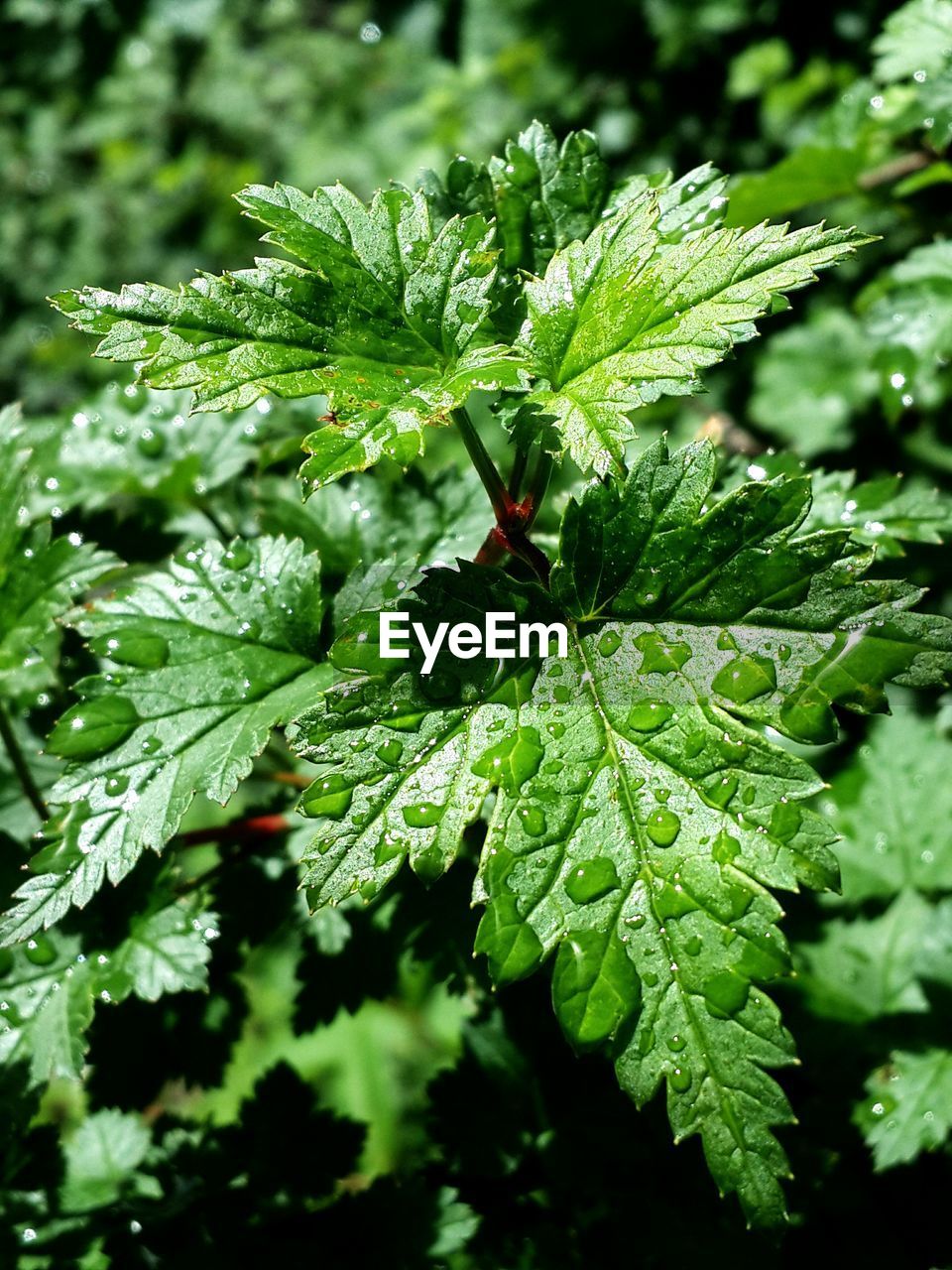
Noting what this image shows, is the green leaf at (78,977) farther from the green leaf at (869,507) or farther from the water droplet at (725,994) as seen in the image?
the green leaf at (869,507)

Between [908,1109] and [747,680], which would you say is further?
[908,1109]

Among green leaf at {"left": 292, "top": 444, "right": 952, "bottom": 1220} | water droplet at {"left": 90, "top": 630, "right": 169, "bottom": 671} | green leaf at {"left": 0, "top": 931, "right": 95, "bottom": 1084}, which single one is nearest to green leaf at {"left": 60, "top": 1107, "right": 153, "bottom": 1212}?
green leaf at {"left": 0, "top": 931, "right": 95, "bottom": 1084}

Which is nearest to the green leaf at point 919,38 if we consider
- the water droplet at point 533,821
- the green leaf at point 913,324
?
the green leaf at point 913,324

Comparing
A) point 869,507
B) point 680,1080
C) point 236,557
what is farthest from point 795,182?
point 680,1080

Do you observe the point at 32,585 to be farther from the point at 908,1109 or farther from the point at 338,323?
the point at 908,1109

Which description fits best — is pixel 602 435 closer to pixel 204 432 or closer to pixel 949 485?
pixel 204 432

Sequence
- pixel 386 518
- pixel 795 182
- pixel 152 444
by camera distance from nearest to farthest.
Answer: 1. pixel 386 518
2. pixel 152 444
3. pixel 795 182

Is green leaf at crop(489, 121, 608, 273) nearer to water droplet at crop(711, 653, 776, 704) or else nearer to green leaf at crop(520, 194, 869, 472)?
green leaf at crop(520, 194, 869, 472)
